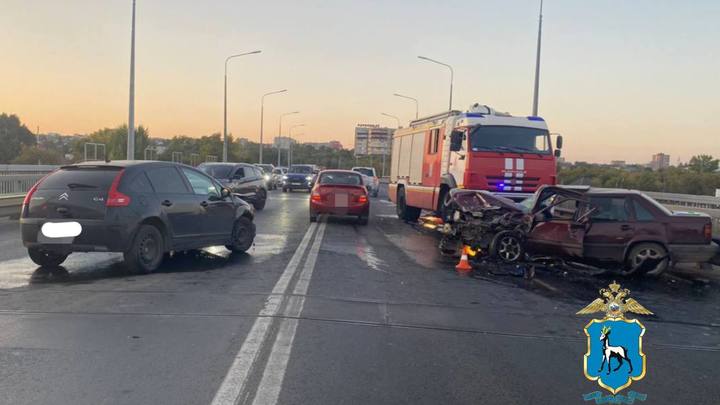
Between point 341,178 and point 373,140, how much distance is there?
253 ft

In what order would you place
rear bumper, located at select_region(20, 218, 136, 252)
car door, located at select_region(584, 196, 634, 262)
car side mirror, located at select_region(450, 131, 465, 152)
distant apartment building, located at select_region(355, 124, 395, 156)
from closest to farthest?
rear bumper, located at select_region(20, 218, 136, 252), car door, located at select_region(584, 196, 634, 262), car side mirror, located at select_region(450, 131, 465, 152), distant apartment building, located at select_region(355, 124, 395, 156)

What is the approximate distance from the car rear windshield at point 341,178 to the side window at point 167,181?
861 cm

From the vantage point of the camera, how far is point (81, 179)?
8711 mm

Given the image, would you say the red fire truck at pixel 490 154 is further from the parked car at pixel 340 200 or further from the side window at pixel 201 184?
the side window at pixel 201 184

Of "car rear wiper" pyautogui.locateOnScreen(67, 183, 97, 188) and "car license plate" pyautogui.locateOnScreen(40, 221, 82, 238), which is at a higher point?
"car rear wiper" pyautogui.locateOnScreen(67, 183, 97, 188)

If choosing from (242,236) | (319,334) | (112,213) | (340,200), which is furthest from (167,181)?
(340,200)

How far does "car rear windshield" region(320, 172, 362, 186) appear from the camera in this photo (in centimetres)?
1845

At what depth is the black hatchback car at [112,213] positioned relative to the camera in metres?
8.46

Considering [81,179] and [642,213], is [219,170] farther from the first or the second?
[642,213]

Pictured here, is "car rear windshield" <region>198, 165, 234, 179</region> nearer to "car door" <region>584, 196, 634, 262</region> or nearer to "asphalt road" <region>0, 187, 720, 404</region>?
"asphalt road" <region>0, 187, 720, 404</region>

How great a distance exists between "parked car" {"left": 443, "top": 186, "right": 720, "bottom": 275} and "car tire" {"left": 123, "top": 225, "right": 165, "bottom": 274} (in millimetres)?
5623

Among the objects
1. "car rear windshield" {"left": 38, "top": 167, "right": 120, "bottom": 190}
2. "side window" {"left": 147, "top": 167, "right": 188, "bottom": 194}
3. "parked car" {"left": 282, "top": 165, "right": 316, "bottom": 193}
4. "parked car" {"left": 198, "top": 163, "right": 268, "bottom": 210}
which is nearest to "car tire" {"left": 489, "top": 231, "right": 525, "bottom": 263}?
"side window" {"left": 147, "top": 167, "right": 188, "bottom": 194}

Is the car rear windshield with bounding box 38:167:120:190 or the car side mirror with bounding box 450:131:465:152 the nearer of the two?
the car rear windshield with bounding box 38:167:120:190

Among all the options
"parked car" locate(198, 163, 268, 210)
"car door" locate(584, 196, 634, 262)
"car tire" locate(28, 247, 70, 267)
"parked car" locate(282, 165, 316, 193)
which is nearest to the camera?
"car tire" locate(28, 247, 70, 267)
